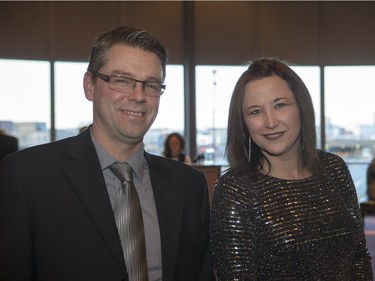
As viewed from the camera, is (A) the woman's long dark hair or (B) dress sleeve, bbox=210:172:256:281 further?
(A) the woman's long dark hair

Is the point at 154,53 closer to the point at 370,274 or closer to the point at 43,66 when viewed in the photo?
the point at 370,274

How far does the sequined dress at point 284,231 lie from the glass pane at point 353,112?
807 cm

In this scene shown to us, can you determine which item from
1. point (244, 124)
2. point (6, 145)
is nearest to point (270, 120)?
point (244, 124)

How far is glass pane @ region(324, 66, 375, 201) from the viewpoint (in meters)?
9.44

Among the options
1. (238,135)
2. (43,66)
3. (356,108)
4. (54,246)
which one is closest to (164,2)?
(43,66)

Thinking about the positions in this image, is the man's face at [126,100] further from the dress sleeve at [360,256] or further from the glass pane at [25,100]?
the glass pane at [25,100]

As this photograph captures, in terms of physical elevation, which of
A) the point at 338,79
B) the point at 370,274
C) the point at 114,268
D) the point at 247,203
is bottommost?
the point at 370,274

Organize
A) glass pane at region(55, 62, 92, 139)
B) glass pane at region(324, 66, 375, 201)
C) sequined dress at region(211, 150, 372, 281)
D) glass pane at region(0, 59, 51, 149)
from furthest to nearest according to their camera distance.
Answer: glass pane at region(324, 66, 375, 201)
glass pane at region(55, 62, 92, 139)
glass pane at region(0, 59, 51, 149)
sequined dress at region(211, 150, 372, 281)

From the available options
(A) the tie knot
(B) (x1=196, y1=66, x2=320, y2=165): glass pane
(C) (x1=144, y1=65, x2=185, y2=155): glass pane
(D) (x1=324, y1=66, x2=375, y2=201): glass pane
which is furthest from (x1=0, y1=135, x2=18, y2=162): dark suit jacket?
(D) (x1=324, y1=66, x2=375, y2=201): glass pane

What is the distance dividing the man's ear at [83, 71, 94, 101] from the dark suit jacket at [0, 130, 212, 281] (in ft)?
0.64

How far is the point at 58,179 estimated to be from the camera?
1.49m

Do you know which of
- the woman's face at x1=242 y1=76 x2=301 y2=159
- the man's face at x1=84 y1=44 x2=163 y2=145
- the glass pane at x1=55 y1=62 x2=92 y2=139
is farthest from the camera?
the glass pane at x1=55 y1=62 x2=92 y2=139

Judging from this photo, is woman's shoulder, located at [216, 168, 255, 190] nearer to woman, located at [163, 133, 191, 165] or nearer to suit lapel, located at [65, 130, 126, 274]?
suit lapel, located at [65, 130, 126, 274]

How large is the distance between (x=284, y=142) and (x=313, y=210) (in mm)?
300
